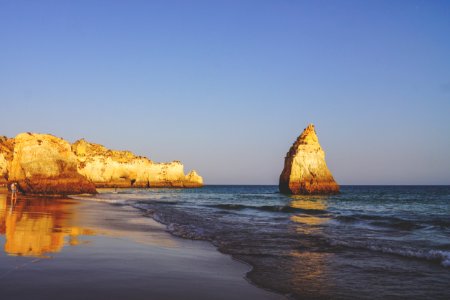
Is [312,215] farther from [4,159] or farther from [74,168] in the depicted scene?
[4,159]

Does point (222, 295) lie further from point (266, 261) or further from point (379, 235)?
point (379, 235)

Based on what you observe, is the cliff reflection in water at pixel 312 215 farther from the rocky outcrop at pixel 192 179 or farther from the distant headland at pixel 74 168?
the rocky outcrop at pixel 192 179

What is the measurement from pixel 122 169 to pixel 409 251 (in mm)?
97251

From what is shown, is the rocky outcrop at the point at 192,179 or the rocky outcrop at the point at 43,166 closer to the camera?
the rocky outcrop at the point at 43,166

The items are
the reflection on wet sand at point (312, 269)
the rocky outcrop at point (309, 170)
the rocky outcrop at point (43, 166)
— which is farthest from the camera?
the rocky outcrop at point (309, 170)

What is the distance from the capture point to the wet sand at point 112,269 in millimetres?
5379

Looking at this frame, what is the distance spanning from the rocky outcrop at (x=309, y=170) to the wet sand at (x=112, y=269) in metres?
55.1

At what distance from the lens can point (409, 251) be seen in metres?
10.5

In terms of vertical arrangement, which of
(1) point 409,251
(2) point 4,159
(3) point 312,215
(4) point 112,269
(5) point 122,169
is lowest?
(3) point 312,215

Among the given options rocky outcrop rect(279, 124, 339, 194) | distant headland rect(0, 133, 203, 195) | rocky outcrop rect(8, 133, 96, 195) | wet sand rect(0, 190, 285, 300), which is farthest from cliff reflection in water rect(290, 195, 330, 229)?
distant headland rect(0, 133, 203, 195)

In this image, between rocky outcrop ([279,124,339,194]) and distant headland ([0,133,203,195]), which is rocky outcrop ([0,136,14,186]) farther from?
rocky outcrop ([279,124,339,194])

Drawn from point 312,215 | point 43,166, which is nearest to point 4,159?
point 43,166

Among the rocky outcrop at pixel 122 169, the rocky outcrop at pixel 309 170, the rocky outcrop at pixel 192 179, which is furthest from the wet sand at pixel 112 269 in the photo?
the rocky outcrop at pixel 192 179

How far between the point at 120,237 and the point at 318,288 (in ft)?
21.9
